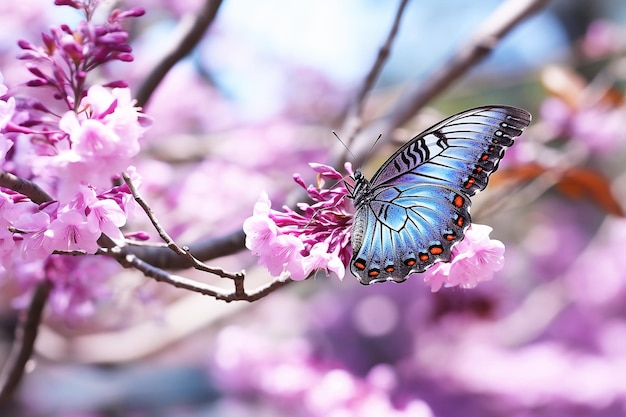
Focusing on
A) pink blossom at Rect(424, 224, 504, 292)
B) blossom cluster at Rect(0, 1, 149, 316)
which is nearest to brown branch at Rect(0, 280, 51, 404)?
blossom cluster at Rect(0, 1, 149, 316)

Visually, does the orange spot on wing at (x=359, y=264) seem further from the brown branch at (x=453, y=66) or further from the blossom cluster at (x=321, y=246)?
the brown branch at (x=453, y=66)

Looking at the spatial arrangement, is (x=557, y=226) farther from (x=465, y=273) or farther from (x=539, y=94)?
(x=465, y=273)

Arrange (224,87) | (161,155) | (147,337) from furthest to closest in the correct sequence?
(224,87), (147,337), (161,155)

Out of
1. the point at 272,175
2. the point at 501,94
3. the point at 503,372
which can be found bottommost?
the point at 272,175

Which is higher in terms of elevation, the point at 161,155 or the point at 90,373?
the point at 161,155

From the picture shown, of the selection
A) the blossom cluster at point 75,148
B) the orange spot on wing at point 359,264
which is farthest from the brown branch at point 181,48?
the orange spot on wing at point 359,264

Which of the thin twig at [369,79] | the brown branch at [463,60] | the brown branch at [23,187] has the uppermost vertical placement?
the brown branch at [463,60]

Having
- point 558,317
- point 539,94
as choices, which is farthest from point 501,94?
point 558,317
